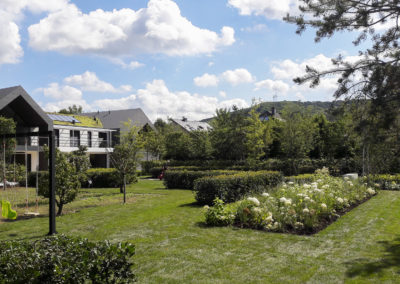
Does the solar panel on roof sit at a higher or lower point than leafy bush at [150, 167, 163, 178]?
higher

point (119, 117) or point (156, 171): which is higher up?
point (119, 117)

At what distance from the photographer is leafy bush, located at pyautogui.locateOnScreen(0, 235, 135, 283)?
3338mm

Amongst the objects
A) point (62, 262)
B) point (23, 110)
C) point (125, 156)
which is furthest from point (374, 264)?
point (23, 110)

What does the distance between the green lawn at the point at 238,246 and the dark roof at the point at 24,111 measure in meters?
12.0

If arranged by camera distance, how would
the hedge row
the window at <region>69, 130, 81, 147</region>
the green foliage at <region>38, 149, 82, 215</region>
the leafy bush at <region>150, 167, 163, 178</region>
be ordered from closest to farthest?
the green foliage at <region>38, 149, 82, 215</region> < the hedge row < the leafy bush at <region>150, 167, 163, 178</region> < the window at <region>69, 130, 81, 147</region>

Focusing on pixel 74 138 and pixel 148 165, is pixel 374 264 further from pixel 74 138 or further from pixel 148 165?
pixel 74 138

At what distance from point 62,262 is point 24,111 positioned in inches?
836

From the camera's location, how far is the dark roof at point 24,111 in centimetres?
1897

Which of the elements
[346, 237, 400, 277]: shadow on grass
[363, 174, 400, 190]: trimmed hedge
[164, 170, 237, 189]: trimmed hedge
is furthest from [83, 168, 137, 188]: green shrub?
[346, 237, 400, 277]: shadow on grass

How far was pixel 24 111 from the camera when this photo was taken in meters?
21.6

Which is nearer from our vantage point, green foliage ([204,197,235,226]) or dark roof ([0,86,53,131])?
green foliage ([204,197,235,226])

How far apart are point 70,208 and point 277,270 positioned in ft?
29.9

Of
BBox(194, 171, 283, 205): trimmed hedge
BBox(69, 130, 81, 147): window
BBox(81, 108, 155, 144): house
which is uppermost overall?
BBox(81, 108, 155, 144): house

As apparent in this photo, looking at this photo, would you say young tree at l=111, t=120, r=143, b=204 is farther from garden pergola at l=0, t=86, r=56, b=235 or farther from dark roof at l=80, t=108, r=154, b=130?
dark roof at l=80, t=108, r=154, b=130
